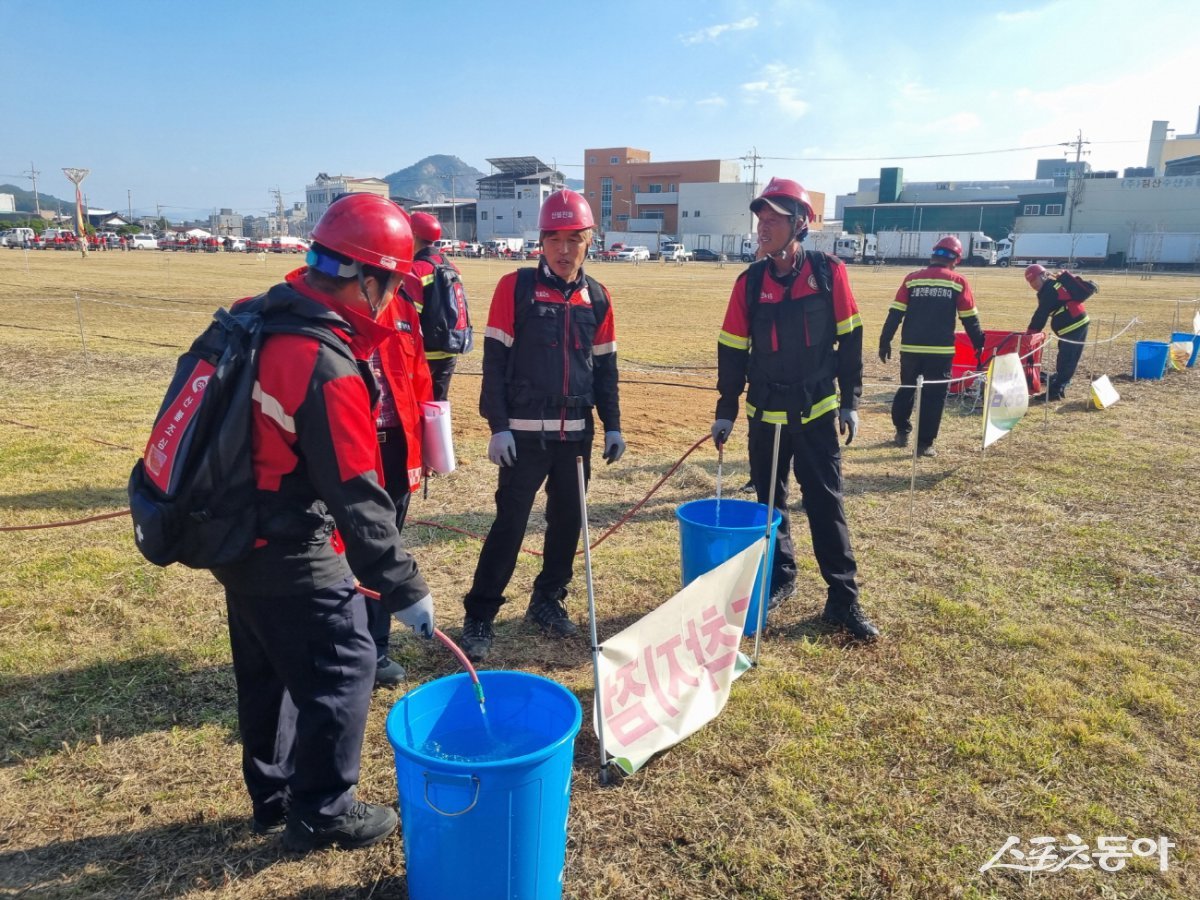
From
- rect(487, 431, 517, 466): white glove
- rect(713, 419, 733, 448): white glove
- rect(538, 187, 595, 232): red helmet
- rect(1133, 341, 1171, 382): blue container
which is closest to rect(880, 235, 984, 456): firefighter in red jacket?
rect(713, 419, 733, 448): white glove

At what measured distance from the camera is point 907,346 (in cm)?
845

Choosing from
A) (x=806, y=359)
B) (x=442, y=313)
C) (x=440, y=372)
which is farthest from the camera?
(x=440, y=372)

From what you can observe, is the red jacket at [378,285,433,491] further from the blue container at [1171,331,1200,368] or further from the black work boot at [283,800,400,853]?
the blue container at [1171,331,1200,368]

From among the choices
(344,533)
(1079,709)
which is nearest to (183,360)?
(344,533)

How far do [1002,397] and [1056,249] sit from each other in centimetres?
6123

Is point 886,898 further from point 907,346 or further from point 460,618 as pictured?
point 907,346

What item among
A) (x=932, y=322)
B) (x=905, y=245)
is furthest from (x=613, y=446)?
(x=905, y=245)

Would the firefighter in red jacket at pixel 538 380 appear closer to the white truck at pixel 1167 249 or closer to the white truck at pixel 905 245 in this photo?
the white truck at pixel 1167 249

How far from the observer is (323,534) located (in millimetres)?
2297

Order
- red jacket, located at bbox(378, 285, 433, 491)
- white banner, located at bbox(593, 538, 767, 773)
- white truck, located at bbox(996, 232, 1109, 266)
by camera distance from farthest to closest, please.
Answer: white truck, located at bbox(996, 232, 1109, 266), white banner, located at bbox(593, 538, 767, 773), red jacket, located at bbox(378, 285, 433, 491)

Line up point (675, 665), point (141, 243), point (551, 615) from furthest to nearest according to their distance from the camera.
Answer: point (141, 243), point (551, 615), point (675, 665)

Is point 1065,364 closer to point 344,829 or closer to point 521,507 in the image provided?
point 521,507

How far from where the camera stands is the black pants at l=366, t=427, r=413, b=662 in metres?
3.37

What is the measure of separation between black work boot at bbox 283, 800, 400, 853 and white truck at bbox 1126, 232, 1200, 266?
65981 millimetres
